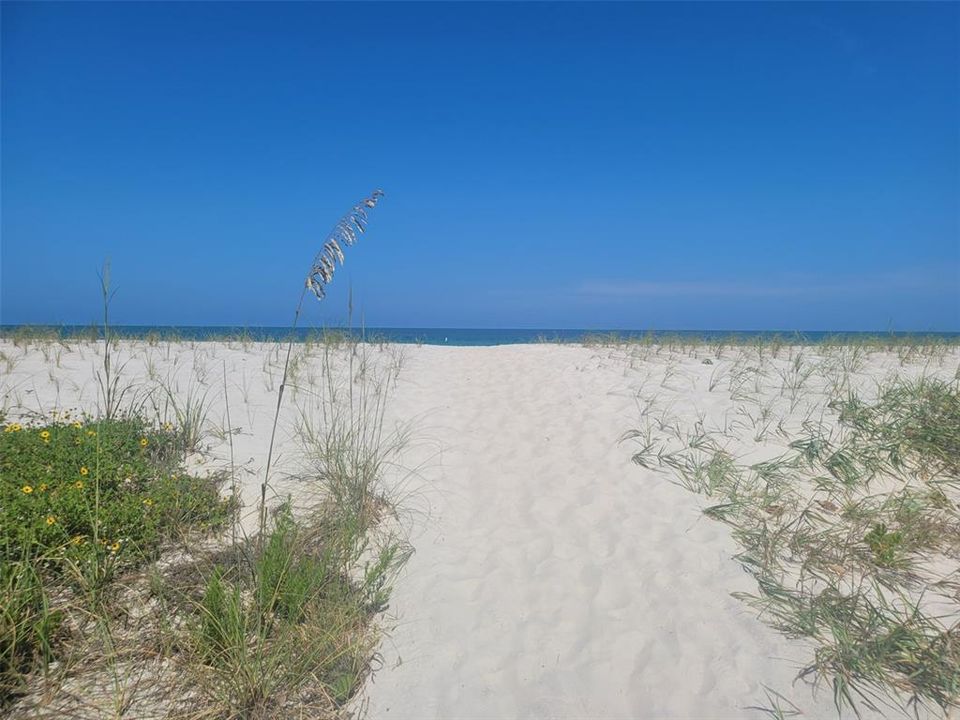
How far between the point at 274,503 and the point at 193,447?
1276 mm

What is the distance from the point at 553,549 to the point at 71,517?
2881 millimetres

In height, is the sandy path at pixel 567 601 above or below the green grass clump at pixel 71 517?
below

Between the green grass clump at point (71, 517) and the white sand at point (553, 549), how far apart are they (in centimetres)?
64

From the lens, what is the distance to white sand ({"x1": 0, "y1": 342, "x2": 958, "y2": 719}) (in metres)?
2.55

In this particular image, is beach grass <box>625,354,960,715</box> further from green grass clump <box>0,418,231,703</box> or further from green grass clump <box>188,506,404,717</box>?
green grass clump <box>0,418,231,703</box>

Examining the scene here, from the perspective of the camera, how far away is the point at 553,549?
12.1ft

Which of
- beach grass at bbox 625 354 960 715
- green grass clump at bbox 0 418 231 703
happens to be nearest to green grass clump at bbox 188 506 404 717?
green grass clump at bbox 0 418 231 703

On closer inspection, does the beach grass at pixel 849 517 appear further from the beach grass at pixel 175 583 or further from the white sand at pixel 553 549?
the beach grass at pixel 175 583

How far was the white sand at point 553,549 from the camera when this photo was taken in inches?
101

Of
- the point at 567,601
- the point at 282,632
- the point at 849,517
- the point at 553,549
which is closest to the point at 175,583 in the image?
the point at 282,632

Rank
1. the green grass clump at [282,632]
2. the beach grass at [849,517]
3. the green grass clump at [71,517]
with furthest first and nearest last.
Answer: the beach grass at [849,517] → the green grass clump at [71,517] → the green grass clump at [282,632]

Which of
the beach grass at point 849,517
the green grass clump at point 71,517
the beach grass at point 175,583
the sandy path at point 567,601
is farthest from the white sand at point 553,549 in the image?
the green grass clump at point 71,517

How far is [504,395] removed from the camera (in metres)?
7.32

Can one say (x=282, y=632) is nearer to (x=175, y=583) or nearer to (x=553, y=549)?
(x=175, y=583)
